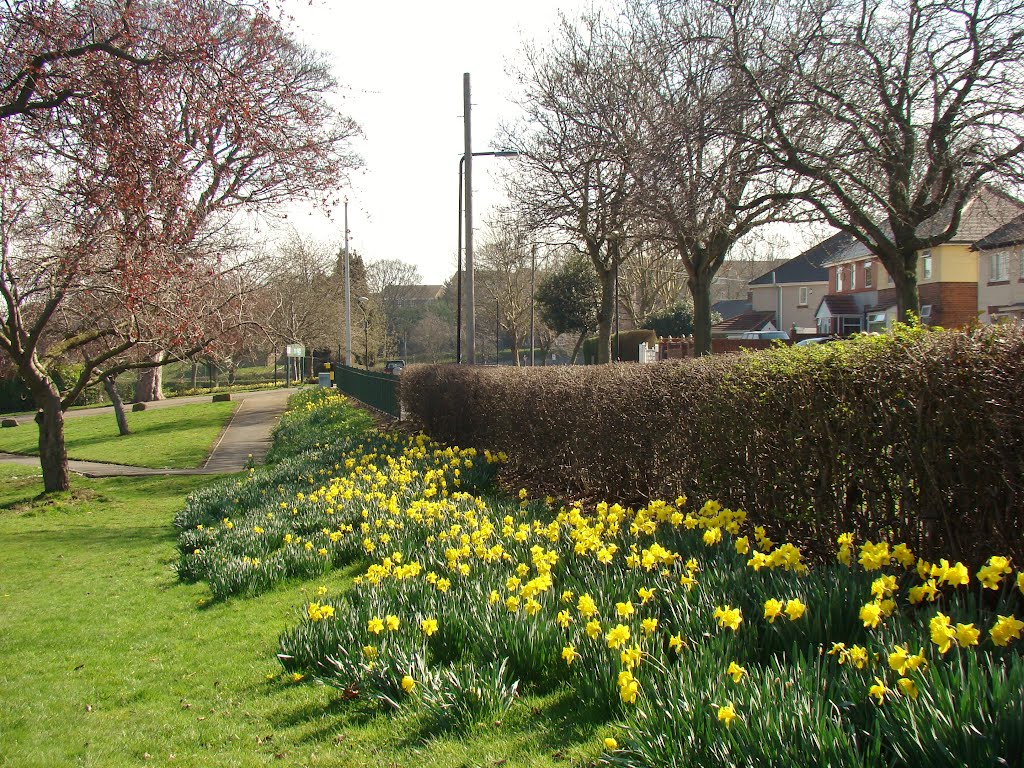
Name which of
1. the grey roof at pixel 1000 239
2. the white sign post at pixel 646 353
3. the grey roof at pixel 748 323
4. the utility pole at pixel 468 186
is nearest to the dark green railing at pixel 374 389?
the utility pole at pixel 468 186

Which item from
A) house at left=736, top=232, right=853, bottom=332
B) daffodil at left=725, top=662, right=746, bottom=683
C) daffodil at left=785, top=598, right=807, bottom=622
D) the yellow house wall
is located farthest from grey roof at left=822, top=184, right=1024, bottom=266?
daffodil at left=725, top=662, right=746, bottom=683

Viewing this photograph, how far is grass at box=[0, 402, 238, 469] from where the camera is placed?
84.2 feet

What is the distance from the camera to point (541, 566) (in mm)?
5129

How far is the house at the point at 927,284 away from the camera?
110 ft

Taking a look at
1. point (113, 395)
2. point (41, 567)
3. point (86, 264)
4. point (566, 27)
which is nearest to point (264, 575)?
point (41, 567)

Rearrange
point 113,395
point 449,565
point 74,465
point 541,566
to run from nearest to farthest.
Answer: point 541,566 → point 449,565 → point 74,465 → point 113,395

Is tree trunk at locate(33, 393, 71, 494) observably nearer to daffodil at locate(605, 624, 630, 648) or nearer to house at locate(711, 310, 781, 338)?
daffodil at locate(605, 624, 630, 648)

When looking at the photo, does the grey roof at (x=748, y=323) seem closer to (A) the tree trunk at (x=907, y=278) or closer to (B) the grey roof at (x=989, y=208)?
(B) the grey roof at (x=989, y=208)

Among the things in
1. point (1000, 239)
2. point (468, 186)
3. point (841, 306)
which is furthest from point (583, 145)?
point (841, 306)

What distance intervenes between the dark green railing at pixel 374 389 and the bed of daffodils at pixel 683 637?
→ 13.5 meters

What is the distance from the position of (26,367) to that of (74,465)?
10014 millimetres

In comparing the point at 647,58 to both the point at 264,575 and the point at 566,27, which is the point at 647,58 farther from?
the point at 264,575

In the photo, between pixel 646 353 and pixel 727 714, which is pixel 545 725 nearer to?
pixel 727 714

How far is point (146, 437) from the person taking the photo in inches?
1211
